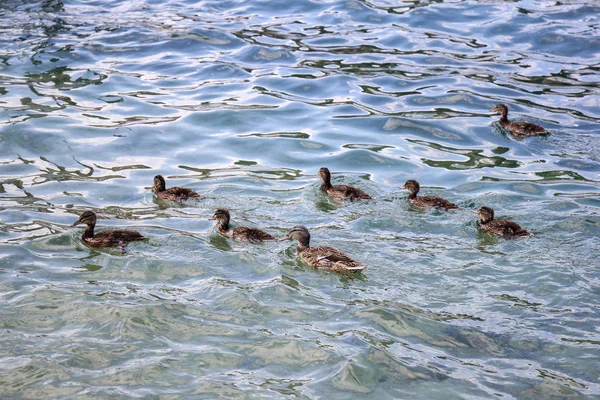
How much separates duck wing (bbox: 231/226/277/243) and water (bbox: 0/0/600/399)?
0.42 ft

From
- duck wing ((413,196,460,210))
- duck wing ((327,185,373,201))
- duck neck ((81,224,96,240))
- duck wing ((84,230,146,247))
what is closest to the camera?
duck wing ((84,230,146,247))

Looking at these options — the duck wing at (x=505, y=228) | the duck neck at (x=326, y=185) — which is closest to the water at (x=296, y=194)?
the duck neck at (x=326, y=185)

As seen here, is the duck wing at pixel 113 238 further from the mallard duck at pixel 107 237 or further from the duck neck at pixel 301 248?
the duck neck at pixel 301 248

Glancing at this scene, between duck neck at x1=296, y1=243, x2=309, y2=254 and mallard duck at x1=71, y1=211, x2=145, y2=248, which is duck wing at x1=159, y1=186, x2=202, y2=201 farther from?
duck neck at x1=296, y1=243, x2=309, y2=254

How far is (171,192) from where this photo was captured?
11.9 m

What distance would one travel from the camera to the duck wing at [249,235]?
34.8ft

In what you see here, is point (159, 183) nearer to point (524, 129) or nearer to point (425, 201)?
point (425, 201)

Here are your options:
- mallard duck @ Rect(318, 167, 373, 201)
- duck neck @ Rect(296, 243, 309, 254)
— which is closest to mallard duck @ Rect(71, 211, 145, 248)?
duck neck @ Rect(296, 243, 309, 254)

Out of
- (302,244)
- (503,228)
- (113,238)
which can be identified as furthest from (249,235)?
(503,228)

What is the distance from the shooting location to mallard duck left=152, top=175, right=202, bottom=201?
11.9 meters

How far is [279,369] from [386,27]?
43.8ft

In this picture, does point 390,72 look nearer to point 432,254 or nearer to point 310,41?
point 310,41

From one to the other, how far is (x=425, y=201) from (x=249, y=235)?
252 cm

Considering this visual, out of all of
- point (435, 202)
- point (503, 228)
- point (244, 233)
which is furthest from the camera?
point (435, 202)
